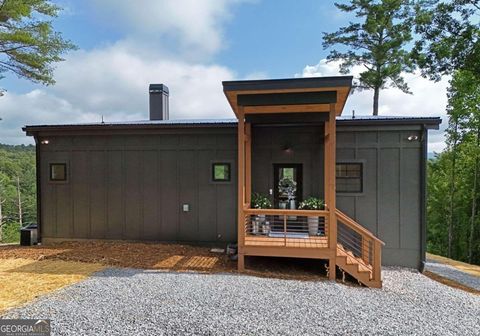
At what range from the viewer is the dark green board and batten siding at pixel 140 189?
24.2ft

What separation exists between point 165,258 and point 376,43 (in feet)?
52.6

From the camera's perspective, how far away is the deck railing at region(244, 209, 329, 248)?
5.41 meters

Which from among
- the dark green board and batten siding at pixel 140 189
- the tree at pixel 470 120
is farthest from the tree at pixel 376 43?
the dark green board and batten siding at pixel 140 189

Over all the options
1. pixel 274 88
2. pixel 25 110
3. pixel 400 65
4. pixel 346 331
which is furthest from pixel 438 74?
pixel 25 110

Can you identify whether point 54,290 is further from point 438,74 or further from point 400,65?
point 400,65

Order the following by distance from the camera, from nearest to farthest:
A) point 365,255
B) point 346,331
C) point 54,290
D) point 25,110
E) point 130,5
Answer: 1. point 346,331
2. point 54,290
3. point 365,255
4. point 130,5
5. point 25,110

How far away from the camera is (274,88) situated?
200 inches

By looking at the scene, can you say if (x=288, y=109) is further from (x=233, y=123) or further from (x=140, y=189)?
(x=140, y=189)

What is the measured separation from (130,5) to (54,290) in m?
8.61

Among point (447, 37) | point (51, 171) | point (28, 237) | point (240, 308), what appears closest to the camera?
point (240, 308)

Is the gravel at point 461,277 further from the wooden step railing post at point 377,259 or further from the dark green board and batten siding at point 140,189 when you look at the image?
the dark green board and batten siding at point 140,189

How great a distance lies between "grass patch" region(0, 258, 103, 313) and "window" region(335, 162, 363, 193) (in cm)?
577

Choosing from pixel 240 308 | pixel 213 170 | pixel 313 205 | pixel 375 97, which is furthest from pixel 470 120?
pixel 240 308

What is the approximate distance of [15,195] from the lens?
2477 cm
